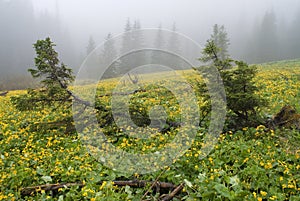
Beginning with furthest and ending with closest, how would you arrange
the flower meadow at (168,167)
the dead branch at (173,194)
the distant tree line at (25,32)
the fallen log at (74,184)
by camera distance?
the distant tree line at (25,32) → the fallen log at (74,184) → the dead branch at (173,194) → the flower meadow at (168,167)

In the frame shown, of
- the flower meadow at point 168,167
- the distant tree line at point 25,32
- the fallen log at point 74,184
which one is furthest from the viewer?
the distant tree line at point 25,32

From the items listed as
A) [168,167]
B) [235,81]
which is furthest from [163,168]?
[235,81]

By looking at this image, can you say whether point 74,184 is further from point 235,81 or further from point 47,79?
point 235,81

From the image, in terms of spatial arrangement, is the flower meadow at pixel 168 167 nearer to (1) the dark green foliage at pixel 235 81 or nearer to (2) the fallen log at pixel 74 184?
(2) the fallen log at pixel 74 184

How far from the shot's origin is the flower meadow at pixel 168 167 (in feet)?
17.0

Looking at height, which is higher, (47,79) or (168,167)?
(47,79)

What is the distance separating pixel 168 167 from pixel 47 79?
196 inches

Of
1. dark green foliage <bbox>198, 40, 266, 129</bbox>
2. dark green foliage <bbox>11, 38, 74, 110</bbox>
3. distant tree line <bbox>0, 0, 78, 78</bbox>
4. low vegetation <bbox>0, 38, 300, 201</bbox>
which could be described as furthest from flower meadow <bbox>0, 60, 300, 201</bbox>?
distant tree line <bbox>0, 0, 78, 78</bbox>

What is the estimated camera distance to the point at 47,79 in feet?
30.2

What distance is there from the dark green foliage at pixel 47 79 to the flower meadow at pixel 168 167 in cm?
86

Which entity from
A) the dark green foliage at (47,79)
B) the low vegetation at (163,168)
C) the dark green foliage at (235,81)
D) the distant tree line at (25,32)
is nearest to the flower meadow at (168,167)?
the low vegetation at (163,168)

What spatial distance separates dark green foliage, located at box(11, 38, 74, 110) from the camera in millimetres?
8844

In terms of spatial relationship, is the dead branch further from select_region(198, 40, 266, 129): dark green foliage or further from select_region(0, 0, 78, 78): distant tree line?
select_region(0, 0, 78, 78): distant tree line

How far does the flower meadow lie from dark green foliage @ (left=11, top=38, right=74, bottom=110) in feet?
2.81
